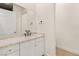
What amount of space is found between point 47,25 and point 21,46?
0.87m

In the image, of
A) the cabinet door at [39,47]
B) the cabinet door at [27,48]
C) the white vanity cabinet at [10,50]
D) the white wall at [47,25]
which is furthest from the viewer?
the white wall at [47,25]

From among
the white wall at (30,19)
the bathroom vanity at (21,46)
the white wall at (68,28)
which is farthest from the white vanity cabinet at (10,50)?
the white wall at (68,28)

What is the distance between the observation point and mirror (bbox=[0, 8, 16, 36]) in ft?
4.54

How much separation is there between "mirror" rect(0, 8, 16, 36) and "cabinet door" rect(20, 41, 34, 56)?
0.34 metres

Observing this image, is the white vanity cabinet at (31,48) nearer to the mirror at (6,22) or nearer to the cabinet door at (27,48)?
the cabinet door at (27,48)

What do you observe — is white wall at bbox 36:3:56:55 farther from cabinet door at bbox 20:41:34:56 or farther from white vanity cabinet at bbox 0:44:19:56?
white vanity cabinet at bbox 0:44:19:56

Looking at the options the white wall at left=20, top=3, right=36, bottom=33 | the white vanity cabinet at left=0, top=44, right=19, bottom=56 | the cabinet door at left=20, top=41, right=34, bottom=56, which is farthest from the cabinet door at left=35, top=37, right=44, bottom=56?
the white vanity cabinet at left=0, top=44, right=19, bottom=56

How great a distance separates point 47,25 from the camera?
6.57 ft

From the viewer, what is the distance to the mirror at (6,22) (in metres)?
1.38

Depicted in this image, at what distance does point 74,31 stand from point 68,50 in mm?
415

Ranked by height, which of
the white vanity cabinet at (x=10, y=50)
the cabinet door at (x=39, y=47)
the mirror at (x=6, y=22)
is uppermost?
the mirror at (x=6, y=22)

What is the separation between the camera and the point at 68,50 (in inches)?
81.3

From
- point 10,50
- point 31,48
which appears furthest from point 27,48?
point 10,50

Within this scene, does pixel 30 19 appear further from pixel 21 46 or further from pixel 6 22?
pixel 21 46
